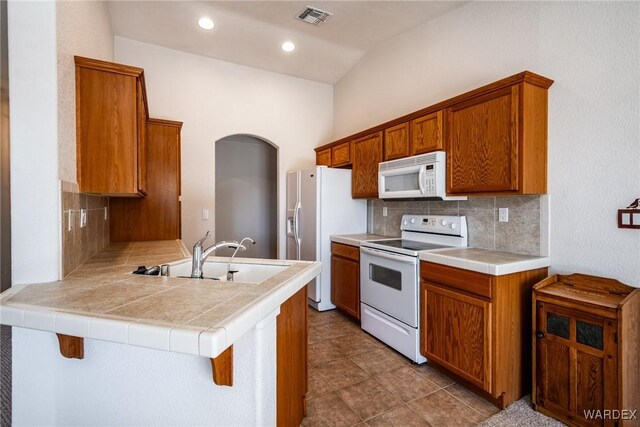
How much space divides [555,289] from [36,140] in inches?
107

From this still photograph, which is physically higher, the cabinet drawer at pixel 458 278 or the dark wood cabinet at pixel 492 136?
the dark wood cabinet at pixel 492 136

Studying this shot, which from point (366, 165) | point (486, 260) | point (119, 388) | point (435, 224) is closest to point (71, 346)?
point (119, 388)

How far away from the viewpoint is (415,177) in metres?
2.80

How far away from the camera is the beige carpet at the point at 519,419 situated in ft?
5.90

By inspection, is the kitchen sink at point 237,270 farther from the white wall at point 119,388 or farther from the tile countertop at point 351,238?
the tile countertop at point 351,238

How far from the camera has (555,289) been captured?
186 centimetres

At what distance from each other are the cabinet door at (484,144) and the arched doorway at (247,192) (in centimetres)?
387

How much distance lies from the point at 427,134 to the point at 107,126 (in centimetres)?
231

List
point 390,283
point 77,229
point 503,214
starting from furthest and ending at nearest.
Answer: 1. point 390,283
2. point 503,214
3. point 77,229

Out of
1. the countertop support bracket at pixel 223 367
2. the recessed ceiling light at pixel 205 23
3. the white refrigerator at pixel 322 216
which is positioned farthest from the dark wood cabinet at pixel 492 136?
the recessed ceiling light at pixel 205 23

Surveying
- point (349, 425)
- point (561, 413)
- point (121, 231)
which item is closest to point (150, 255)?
point (121, 231)

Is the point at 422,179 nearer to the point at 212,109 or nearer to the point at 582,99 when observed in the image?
the point at 582,99

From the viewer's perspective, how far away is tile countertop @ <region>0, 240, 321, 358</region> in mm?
831

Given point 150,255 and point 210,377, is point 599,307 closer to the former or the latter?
point 210,377
